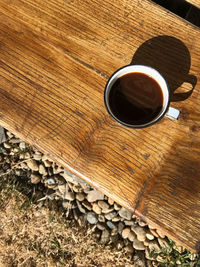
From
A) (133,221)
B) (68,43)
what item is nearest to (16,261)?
(133,221)

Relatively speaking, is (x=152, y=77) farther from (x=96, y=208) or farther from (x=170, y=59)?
(x=96, y=208)

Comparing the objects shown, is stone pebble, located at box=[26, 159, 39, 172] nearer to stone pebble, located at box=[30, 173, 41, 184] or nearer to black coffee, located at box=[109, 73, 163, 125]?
stone pebble, located at box=[30, 173, 41, 184]

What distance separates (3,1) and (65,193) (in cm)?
147

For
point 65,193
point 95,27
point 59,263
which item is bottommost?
point 59,263

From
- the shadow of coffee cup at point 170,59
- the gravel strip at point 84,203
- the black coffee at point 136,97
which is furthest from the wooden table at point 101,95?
the gravel strip at point 84,203

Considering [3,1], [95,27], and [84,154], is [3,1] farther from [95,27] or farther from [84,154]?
[84,154]

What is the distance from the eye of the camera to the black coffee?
1.17 metres

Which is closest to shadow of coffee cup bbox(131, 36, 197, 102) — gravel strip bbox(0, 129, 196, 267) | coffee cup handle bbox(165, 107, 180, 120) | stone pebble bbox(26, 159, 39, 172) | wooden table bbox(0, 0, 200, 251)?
wooden table bbox(0, 0, 200, 251)

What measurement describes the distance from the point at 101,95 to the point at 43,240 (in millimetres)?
1465

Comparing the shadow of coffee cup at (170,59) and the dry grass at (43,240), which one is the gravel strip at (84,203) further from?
the shadow of coffee cup at (170,59)

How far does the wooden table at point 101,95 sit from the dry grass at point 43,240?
1064 mm

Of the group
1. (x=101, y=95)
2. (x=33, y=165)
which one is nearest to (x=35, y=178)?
(x=33, y=165)

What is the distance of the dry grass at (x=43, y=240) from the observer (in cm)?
217

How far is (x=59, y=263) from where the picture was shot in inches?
85.4
